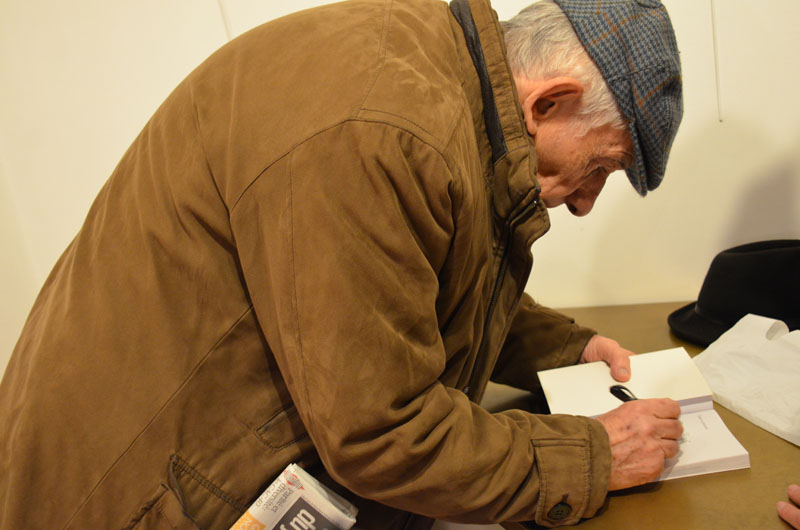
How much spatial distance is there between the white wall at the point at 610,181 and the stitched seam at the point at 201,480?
1.07 m

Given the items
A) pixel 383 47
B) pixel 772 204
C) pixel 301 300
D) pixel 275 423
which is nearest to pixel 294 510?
pixel 275 423

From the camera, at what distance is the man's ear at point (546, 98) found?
774 millimetres

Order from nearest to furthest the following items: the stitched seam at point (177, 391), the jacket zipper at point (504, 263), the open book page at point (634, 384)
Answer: the stitched seam at point (177, 391) < the jacket zipper at point (504, 263) < the open book page at point (634, 384)

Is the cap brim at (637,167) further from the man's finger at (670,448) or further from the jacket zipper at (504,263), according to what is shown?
the man's finger at (670,448)

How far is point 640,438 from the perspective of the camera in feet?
2.63

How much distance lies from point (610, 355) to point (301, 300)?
0.70m

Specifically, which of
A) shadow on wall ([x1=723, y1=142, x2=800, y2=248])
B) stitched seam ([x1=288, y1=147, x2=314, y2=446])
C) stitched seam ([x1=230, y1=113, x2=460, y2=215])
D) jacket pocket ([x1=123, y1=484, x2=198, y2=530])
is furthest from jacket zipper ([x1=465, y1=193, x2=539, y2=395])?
shadow on wall ([x1=723, y1=142, x2=800, y2=248])

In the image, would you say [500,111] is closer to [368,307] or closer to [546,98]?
[546,98]

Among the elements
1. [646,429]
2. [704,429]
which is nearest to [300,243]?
[646,429]

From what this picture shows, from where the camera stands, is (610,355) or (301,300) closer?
(301,300)

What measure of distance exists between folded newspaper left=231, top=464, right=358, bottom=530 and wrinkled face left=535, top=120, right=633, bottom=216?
1.76 ft

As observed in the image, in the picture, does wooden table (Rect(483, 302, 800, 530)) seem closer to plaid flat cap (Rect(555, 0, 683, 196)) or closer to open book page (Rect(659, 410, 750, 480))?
open book page (Rect(659, 410, 750, 480))

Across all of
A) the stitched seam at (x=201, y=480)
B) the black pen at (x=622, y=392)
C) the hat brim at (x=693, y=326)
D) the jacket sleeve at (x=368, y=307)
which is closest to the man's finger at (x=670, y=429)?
the black pen at (x=622, y=392)

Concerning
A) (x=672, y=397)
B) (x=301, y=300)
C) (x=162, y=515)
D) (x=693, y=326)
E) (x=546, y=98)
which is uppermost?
(x=546, y=98)
